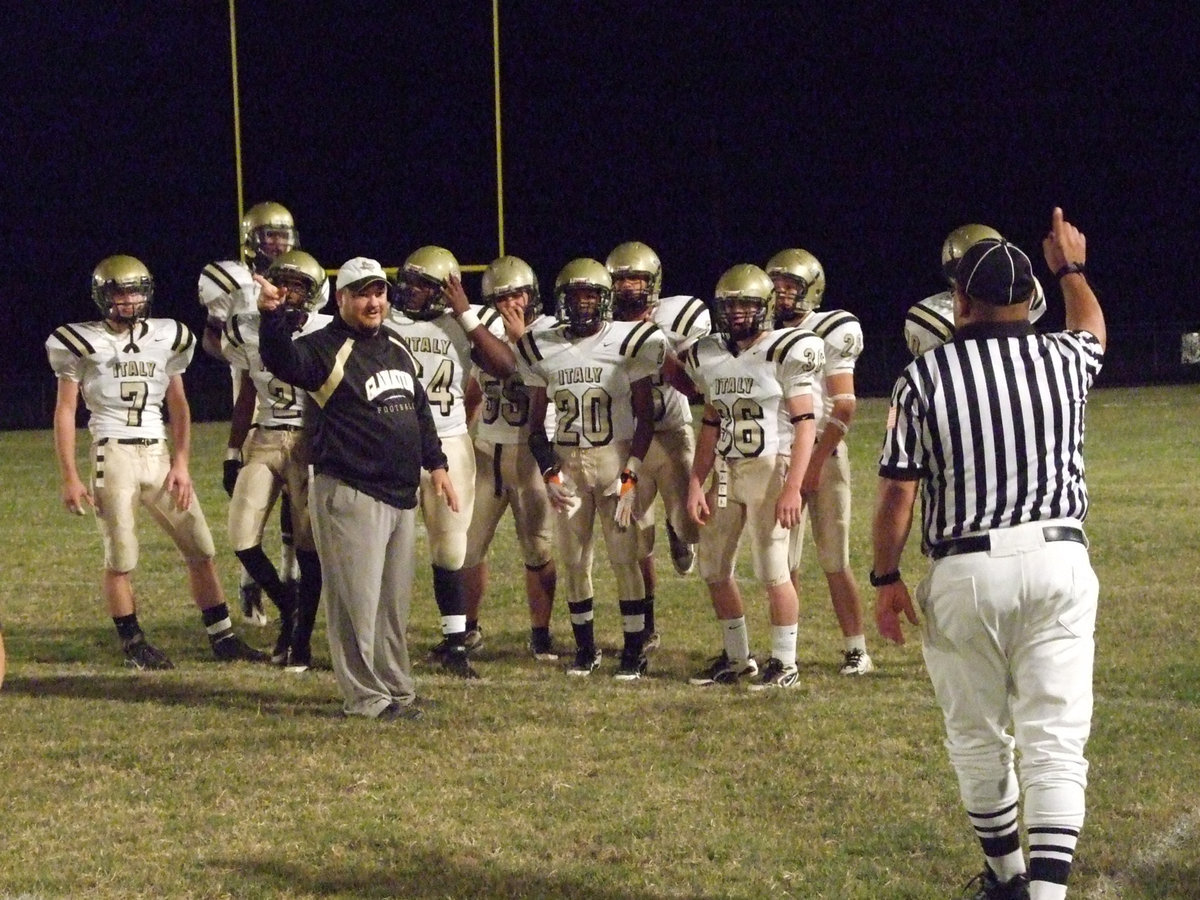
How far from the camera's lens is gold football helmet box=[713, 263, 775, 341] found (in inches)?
249

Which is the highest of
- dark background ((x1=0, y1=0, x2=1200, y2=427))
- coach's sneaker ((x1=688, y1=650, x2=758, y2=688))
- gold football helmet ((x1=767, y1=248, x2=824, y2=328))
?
dark background ((x1=0, y1=0, x2=1200, y2=427))

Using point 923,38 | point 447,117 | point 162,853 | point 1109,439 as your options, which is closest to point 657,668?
point 162,853

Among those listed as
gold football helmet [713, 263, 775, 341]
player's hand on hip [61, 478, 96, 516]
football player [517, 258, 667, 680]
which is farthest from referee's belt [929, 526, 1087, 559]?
player's hand on hip [61, 478, 96, 516]

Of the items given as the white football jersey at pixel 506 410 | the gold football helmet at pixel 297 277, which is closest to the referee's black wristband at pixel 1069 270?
the white football jersey at pixel 506 410

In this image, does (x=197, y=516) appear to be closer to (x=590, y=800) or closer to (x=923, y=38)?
(x=590, y=800)

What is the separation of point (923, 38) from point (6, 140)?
13.8m

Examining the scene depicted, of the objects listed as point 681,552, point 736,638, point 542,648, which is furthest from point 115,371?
point 681,552

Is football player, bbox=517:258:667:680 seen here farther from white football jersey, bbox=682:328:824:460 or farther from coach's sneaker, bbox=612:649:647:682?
white football jersey, bbox=682:328:824:460

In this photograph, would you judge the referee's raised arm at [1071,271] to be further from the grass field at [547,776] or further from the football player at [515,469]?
the football player at [515,469]

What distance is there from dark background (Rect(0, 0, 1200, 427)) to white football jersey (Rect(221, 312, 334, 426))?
673 inches

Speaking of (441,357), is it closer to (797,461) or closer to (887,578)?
(797,461)

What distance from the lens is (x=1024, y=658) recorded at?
3705mm

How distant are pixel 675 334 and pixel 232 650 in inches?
94.8

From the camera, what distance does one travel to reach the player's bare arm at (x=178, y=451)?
6.94 m
